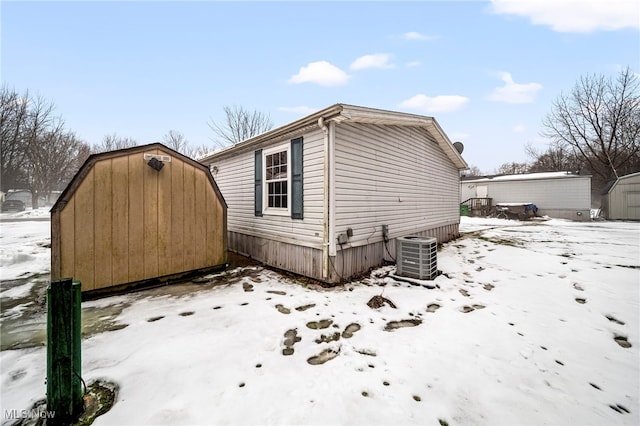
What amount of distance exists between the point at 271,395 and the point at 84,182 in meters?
4.35

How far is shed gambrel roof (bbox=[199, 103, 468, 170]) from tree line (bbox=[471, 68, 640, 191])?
22.9 metres

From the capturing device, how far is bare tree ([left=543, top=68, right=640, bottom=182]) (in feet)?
70.1

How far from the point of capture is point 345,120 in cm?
479

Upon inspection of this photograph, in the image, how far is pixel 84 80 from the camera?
679 inches

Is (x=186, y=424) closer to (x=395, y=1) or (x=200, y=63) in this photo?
(x=395, y=1)

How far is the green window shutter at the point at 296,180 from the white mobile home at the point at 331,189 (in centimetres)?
2

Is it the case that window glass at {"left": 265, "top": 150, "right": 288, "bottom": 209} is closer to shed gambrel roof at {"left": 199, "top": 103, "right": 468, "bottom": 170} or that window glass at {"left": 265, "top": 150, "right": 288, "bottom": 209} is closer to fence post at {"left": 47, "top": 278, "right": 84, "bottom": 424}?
shed gambrel roof at {"left": 199, "top": 103, "right": 468, "bottom": 170}

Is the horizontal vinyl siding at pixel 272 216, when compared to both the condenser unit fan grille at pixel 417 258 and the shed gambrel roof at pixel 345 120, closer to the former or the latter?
the shed gambrel roof at pixel 345 120

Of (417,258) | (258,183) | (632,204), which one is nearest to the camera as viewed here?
(417,258)

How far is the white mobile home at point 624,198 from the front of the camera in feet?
53.5

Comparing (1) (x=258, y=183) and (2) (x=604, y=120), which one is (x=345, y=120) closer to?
(1) (x=258, y=183)

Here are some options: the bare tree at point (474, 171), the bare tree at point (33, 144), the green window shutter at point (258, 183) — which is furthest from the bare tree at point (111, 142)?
the bare tree at point (474, 171)

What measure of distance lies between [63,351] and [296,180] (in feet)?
13.8

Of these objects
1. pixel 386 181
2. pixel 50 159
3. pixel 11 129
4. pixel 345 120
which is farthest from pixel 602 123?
pixel 50 159
